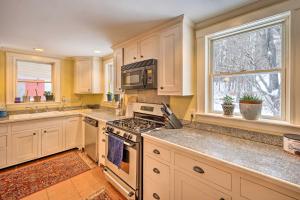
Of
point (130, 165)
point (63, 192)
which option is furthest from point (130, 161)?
point (63, 192)

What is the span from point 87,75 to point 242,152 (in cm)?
359

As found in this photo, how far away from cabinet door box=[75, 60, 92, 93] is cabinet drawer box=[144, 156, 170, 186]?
270 centimetres

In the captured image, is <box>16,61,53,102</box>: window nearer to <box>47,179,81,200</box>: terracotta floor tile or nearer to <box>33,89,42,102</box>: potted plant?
<box>33,89,42,102</box>: potted plant

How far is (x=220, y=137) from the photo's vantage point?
1.68 meters

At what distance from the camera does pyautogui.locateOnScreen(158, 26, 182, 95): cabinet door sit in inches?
74.3

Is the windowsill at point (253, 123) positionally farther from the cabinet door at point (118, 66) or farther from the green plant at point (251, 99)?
the cabinet door at point (118, 66)

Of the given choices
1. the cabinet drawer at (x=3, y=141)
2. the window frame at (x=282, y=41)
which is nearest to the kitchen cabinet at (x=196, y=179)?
the window frame at (x=282, y=41)

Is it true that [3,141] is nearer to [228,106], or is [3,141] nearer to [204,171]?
[204,171]

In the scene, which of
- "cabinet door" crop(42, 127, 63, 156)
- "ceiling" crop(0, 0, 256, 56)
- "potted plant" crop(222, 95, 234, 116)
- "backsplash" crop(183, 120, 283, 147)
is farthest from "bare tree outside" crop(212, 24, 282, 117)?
"cabinet door" crop(42, 127, 63, 156)

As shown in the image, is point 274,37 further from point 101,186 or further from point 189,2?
point 101,186

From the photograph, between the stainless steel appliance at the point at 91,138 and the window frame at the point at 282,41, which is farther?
the stainless steel appliance at the point at 91,138

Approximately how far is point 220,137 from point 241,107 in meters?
0.39

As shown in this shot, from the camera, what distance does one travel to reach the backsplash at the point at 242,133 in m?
1.42

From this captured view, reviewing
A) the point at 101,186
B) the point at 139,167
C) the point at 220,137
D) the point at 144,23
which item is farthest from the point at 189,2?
the point at 101,186
